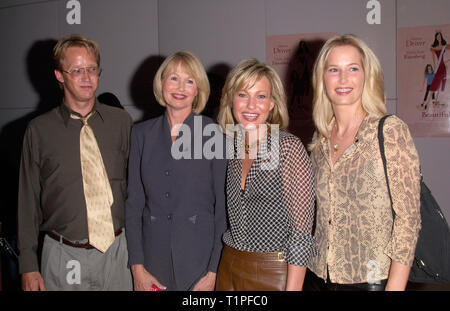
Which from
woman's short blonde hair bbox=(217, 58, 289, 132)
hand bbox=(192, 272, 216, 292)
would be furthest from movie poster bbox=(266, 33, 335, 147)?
hand bbox=(192, 272, 216, 292)

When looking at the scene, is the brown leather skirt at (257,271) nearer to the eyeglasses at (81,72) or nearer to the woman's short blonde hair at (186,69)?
the woman's short blonde hair at (186,69)

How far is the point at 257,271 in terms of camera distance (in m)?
1.83

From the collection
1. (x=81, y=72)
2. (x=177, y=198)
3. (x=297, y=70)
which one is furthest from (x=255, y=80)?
(x=297, y=70)

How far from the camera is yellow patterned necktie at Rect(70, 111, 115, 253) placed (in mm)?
2215

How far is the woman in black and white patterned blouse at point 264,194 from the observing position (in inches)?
69.1

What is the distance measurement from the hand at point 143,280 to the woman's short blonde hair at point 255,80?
3.32ft

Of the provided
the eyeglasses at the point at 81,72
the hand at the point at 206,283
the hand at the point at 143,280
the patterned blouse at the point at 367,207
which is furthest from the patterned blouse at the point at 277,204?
the eyeglasses at the point at 81,72

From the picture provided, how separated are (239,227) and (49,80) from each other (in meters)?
4.94

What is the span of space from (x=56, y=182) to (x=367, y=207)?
5.45 ft

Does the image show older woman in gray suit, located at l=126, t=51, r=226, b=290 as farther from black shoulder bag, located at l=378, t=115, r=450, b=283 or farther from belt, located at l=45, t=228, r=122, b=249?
black shoulder bag, located at l=378, t=115, r=450, b=283

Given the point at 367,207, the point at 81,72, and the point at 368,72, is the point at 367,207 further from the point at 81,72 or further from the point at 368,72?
the point at 81,72

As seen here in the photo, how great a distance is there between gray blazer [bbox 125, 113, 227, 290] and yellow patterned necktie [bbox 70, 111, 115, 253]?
157mm

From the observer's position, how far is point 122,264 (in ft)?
7.64

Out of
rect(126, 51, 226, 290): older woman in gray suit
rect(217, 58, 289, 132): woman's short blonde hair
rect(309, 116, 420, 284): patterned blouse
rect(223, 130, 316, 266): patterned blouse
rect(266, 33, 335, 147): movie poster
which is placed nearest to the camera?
rect(309, 116, 420, 284): patterned blouse
